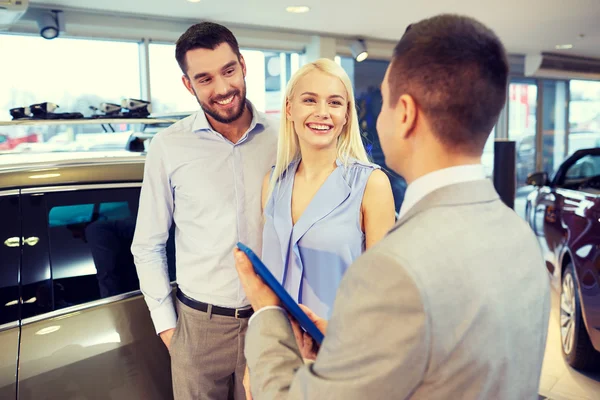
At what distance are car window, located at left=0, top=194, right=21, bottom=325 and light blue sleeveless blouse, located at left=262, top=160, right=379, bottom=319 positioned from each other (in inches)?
32.3

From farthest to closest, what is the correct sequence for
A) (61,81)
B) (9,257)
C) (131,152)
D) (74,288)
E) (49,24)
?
1. (61,81)
2. (49,24)
3. (131,152)
4. (74,288)
5. (9,257)

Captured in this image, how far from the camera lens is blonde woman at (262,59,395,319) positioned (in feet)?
5.41

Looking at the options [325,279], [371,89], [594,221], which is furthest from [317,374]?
[371,89]

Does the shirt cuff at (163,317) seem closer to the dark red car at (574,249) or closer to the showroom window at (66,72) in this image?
the dark red car at (574,249)

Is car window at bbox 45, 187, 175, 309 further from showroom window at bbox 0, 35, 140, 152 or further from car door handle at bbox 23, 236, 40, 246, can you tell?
showroom window at bbox 0, 35, 140, 152

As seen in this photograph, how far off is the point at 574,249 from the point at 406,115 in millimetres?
3004

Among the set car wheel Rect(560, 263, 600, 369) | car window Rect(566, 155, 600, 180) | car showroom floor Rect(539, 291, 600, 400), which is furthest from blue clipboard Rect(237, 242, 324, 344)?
car window Rect(566, 155, 600, 180)

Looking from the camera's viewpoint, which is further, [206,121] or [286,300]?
[206,121]

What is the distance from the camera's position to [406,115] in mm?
844

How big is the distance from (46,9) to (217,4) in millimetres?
1786

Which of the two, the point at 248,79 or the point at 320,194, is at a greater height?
the point at 248,79

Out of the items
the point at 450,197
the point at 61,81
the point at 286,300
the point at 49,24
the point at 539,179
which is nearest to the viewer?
the point at 450,197

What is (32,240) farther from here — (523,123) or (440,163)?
(523,123)

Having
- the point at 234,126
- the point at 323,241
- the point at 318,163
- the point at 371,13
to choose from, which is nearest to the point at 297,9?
the point at 371,13
